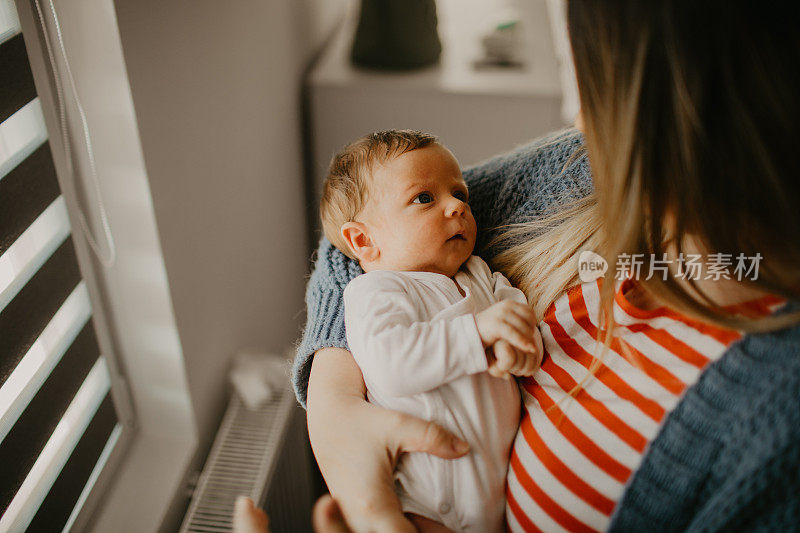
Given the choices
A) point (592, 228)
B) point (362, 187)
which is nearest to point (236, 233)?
point (362, 187)

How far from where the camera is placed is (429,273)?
0.85 meters

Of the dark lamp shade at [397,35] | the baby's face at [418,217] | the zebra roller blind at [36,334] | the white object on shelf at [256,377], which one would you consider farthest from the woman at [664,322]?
the dark lamp shade at [397,35]

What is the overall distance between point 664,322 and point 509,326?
168mm

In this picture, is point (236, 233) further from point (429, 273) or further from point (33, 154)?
point (429, 273)

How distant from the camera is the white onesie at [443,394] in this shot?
709 millimetres

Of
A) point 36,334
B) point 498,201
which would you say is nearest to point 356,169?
point 498,201

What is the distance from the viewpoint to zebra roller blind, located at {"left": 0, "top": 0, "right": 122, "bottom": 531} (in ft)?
2.96

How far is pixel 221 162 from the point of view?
1351mm

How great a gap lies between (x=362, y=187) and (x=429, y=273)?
0.52 ft

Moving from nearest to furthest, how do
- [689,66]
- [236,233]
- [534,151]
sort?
[689,66]
[534,151]
[236,233]

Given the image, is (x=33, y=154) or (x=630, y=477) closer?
(x=630, y=477)

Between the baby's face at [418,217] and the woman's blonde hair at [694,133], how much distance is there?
228 millimetres

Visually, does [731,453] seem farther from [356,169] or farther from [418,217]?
[356,169]

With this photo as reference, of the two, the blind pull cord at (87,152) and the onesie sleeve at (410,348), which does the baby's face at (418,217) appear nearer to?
→ the onesie sleeve at (410,348)
